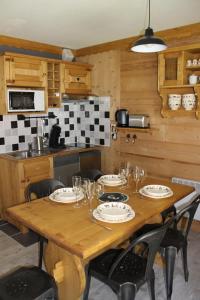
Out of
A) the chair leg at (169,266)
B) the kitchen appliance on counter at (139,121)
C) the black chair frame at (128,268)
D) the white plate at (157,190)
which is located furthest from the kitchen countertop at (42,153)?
the chair leg at (169,266)

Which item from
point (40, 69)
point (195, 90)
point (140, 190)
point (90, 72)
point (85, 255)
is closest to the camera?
point (85, 255)

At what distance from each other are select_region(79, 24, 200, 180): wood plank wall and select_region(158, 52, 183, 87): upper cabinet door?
0.23m

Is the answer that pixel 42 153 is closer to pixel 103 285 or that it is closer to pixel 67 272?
pixel 103 285

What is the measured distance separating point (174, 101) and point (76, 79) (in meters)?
1.48

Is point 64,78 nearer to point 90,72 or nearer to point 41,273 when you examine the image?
point 90,72

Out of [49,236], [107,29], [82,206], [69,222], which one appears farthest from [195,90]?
[49,236]

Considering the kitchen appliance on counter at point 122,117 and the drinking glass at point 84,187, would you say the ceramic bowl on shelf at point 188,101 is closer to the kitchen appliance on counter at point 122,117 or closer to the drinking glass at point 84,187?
the kitchen appliance on counter at point 122,117

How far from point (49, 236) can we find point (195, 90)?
2168 millimetres

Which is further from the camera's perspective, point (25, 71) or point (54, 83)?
point (54, 83)

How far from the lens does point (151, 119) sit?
135 inches

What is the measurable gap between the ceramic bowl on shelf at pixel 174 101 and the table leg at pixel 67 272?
2.05 m

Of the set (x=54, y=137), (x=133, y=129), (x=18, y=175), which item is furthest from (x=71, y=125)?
(x=18, y=175)

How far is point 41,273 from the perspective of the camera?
1.62m

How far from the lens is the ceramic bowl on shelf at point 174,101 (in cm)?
304
